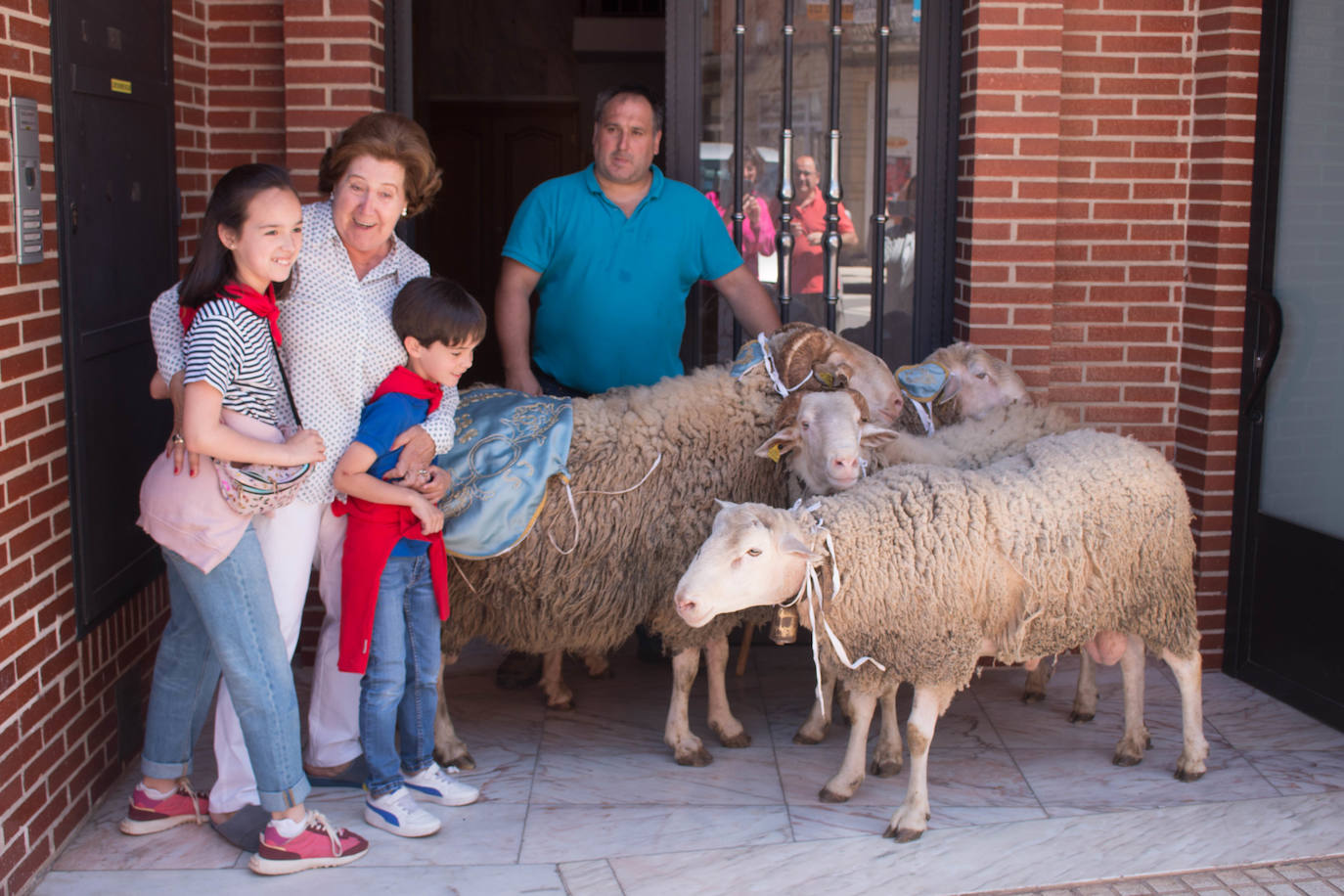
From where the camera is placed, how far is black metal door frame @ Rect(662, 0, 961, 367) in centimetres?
550

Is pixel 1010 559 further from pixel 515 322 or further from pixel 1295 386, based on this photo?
pixel 515 322

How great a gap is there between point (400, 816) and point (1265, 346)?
3964mm

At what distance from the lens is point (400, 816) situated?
3.92 metres

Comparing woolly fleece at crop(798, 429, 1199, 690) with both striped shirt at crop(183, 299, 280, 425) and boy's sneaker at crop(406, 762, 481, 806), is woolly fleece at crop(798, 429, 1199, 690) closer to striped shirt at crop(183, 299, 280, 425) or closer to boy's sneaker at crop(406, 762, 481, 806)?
boy's sneaker at crop(406, 762, 481, 806)

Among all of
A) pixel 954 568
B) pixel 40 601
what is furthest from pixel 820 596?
pixel 40 601

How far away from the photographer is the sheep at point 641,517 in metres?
4.35

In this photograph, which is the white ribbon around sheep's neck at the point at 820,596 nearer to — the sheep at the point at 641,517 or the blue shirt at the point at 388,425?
the sheep at the point at 641,517

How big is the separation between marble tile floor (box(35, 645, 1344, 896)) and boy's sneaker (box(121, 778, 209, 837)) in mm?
36

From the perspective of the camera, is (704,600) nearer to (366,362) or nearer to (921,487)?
(921,487)

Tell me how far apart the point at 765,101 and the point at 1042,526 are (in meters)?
2.49

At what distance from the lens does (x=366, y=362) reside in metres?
3.70

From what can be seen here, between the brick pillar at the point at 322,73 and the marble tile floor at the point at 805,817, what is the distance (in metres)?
2.37

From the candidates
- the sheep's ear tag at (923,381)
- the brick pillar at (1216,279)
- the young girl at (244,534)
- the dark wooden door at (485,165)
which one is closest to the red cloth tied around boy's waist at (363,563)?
the young girl at (244,534)

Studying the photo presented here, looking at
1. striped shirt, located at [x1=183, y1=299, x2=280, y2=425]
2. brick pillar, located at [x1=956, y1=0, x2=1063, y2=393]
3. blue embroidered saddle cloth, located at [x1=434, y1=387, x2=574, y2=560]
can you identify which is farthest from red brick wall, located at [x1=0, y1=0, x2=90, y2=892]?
brick pillar, located at [x1=956, y1=0, x2=1063, y2=393]
